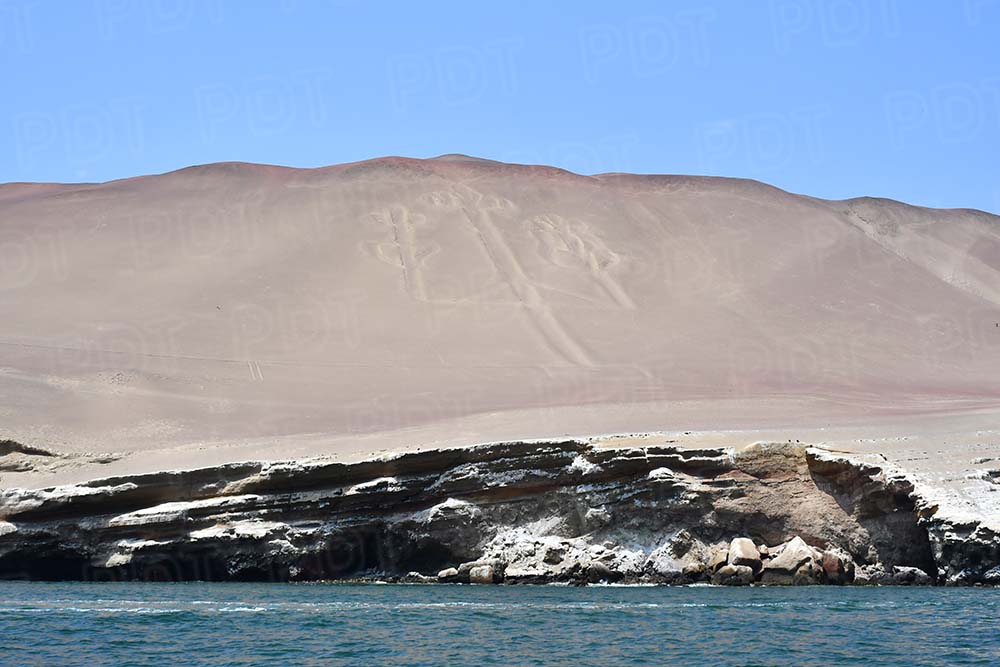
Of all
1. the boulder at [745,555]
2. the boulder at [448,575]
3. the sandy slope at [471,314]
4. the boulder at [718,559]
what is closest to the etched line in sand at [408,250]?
the sandy slope at [471,314]

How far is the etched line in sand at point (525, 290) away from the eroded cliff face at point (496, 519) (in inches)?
965

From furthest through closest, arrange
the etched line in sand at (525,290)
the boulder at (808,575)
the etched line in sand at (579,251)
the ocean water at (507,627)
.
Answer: the etched line in sand at (579,251) → the etched line in sand at (525,290) → the boulder at (808,575) → the ocean water at (507,627)

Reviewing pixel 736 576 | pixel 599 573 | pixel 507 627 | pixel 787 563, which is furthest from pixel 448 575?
pixel 507 627

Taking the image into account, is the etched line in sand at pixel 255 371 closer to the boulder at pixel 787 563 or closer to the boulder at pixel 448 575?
the boulder at pixel 448 575

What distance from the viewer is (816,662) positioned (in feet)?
55.3

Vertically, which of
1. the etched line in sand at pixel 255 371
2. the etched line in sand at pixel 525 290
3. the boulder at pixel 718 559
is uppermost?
the etched line in sand at pixel 525 290

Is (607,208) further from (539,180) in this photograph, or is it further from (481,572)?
(481,572)

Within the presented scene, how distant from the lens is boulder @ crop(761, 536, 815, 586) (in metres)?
25.3

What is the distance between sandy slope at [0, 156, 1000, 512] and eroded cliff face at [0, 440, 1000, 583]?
98.4 inches

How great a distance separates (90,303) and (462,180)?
24.1m

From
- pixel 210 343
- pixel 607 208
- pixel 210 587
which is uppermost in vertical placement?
pixel 607 208

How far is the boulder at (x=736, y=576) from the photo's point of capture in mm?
25438

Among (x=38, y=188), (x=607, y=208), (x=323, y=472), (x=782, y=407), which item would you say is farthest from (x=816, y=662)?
(x=38, y=188)

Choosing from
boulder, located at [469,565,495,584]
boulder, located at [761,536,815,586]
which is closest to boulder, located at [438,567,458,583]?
boulder, located at [469,565,495,584]
